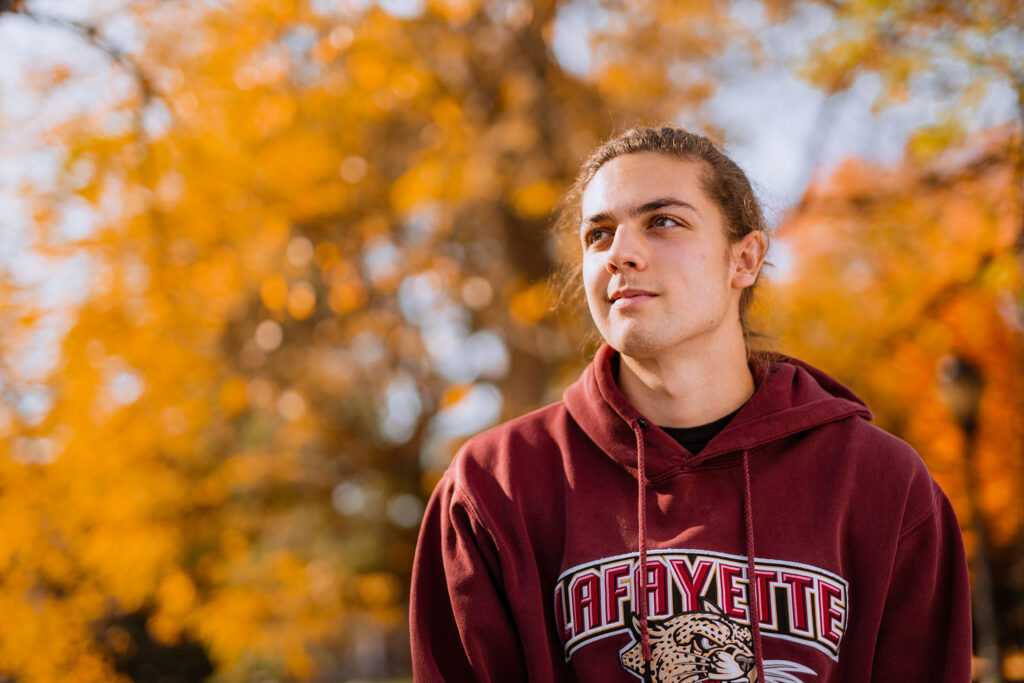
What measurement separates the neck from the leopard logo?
503 mm

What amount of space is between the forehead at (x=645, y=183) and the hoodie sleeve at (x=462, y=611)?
0.85 metres

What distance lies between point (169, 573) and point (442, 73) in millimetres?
6592

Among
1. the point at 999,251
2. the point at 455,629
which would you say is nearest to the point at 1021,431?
the point at 999,251

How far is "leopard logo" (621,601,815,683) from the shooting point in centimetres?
192

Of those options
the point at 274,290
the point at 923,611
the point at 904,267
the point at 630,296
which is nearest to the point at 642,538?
the point at 630,296

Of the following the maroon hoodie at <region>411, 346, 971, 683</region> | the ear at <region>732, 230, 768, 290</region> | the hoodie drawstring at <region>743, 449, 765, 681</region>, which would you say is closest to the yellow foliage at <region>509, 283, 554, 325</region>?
the ear at <region>732, 230, 768, 290</region>

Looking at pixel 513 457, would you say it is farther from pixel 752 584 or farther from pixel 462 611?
pixel 752 584

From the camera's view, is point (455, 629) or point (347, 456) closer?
point (455, 629)

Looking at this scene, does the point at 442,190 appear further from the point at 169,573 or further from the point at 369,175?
the point at 169,573

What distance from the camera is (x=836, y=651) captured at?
78.0 inches

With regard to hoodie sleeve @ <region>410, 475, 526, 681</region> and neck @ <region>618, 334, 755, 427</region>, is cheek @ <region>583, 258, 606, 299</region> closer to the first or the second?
neck @ <region>618, 334, 755, 427</region>

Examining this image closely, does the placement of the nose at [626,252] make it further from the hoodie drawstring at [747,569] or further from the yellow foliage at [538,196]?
→ the yellow foliage at [538,196]

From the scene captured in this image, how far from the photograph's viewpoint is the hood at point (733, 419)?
2.10 m

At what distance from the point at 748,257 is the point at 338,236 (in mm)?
6694
